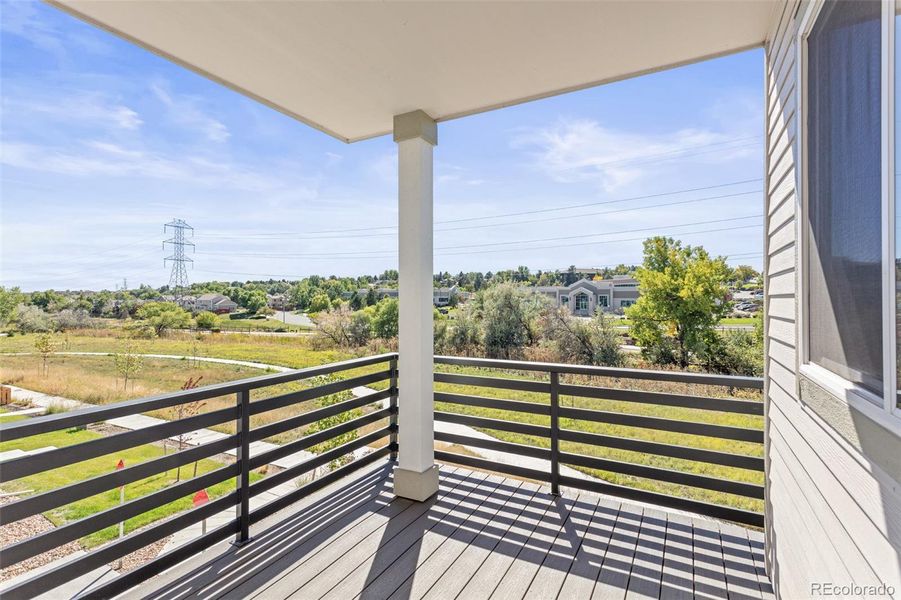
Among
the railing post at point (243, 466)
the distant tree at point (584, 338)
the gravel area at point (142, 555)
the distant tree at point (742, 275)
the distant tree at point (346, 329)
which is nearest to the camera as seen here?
the railing post at point (243, 466)

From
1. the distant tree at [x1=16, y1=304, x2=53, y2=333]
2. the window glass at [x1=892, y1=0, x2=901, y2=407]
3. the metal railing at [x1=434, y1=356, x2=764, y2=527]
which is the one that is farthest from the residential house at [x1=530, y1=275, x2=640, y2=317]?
the distant tree at [x1=16, y1=304, x2=53, y2=333]

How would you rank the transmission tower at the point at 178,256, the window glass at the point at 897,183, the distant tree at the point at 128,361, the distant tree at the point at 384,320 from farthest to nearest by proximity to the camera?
the distant tree at the point at 384,320 → the transmission tower at the point at 178,256 → the distant tree at the point at 128,361 → the window glass at the point at 897,183

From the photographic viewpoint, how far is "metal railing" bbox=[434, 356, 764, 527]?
2361 mm

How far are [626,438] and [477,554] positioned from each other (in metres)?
1.19

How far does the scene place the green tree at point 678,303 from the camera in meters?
7.18

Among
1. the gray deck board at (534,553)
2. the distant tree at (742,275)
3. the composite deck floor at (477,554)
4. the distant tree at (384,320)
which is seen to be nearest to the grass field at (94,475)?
the composite deck floor at (477,554)

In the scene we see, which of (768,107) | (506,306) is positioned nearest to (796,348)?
(768,107)

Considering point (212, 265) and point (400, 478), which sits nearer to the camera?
point (400, 478)

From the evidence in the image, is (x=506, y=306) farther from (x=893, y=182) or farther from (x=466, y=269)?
(x=893, y=182)

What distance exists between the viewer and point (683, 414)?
635cm

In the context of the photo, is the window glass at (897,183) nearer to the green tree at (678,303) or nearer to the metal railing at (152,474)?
the metal railing at (152,474)

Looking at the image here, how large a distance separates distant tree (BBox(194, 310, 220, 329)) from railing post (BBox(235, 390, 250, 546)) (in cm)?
545

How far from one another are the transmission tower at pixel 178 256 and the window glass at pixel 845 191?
812cm

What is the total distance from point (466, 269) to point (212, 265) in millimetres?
5567
